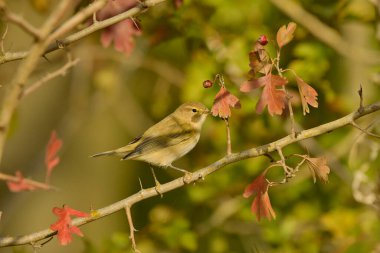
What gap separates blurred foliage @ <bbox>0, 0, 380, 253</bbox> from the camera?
538 cm

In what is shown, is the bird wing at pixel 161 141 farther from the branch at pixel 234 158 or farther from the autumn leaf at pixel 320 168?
the autumn leaf at pixel 320 168

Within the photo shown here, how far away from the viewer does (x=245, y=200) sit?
6.32 meters

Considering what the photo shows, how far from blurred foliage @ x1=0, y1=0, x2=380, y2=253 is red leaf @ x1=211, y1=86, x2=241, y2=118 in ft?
4.44

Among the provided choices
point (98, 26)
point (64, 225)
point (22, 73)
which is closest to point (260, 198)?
point (64, 225)

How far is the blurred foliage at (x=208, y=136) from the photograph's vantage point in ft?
17.6

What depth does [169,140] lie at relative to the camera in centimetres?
506

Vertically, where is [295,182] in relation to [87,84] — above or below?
below

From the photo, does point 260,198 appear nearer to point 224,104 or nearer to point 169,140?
point 224,104

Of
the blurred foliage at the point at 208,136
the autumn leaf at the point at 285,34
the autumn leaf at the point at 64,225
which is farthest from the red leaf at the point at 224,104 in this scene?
the blurred foliage at the point at 208,136

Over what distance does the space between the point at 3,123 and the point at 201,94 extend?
13.2 feet

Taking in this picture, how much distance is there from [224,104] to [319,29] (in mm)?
3192

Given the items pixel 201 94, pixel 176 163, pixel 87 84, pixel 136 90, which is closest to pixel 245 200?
pixel 201 94

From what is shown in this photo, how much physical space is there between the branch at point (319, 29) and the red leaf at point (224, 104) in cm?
304

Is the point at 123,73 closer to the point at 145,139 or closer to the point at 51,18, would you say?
the point at 145,139
